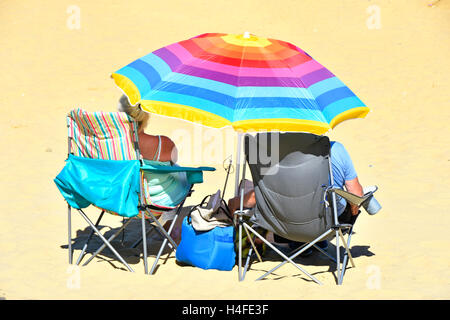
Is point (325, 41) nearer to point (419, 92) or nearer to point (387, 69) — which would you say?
point (387, 69)

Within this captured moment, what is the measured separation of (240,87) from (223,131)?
484 cm

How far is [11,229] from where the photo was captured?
18.2ft

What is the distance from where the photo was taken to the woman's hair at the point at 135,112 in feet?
14.7

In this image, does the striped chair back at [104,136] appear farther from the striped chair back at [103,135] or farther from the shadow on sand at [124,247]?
the shadow on sand at [124,247]

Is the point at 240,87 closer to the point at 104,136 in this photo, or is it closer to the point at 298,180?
the point at 298,180

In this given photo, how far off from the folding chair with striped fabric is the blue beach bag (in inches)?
8.2

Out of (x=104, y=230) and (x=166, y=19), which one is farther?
(x=166, y=19)

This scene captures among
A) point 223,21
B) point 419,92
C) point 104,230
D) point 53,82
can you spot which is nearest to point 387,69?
point 419,92

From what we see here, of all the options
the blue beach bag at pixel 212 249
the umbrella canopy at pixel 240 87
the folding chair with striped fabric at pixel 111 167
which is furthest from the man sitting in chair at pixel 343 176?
the folding chair with striped fabric at pixel 111 167

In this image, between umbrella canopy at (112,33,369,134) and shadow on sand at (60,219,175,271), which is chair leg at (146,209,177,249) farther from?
umbrella canopy at (112,33,369,134)

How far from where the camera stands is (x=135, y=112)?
4.47m

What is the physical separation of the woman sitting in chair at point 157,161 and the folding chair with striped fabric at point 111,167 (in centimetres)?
3

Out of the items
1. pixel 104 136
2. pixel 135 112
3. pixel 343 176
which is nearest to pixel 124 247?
pixel 104 136

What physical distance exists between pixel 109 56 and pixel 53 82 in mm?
1612
